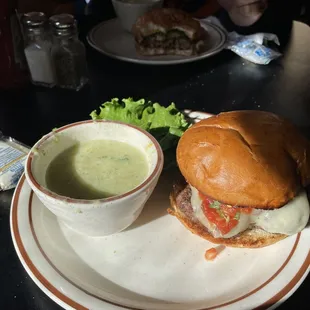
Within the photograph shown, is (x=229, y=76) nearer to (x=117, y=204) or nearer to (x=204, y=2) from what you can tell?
(x=204, y=2)

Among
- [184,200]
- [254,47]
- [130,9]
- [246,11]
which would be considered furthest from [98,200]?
[246,11]

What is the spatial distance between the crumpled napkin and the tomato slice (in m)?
1.37

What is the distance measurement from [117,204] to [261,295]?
396mm

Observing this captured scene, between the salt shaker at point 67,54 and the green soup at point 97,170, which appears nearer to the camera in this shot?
the green soup at point 97,170

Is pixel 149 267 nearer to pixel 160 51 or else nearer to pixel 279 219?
pixel 279 219

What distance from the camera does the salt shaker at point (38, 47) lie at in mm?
1944

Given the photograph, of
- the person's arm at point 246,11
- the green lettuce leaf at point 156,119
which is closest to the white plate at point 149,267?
the green lettuce leaf at point 156,119

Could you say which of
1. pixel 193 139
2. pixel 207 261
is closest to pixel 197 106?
pixel 193 139

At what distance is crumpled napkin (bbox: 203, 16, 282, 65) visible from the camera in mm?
2318

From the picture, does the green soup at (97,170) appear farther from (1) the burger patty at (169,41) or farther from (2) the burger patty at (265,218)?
(1) the burger patty at (169,41)

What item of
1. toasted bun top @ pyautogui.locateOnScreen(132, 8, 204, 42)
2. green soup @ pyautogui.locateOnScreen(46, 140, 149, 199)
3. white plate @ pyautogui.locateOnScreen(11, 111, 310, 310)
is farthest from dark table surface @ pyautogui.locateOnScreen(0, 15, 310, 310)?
white plate @ pyautogui.locateOnScreen(11, 111, 310, 310)

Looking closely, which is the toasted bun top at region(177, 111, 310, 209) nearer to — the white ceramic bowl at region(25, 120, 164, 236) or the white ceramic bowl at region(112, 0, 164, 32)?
the white ceramic bowl at region(25, 120, 164, 236)

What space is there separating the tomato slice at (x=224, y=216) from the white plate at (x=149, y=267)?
2.4 inches

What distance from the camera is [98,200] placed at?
3.36ft
